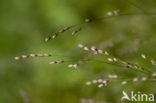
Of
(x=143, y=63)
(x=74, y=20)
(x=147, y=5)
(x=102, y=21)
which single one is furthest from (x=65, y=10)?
(x=143, y=63)

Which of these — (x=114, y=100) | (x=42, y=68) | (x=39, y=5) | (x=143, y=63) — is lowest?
(x=114, y=100)

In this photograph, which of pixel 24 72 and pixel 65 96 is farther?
pixel 24 72

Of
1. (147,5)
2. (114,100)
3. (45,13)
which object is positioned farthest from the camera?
(45,13)

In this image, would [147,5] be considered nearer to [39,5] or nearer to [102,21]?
[102,21]

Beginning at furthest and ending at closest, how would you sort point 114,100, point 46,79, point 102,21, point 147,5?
1. point 102,21
2. point 46,79
3. point 147,5
4. point 114,100

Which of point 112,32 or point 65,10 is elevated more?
point 65,10

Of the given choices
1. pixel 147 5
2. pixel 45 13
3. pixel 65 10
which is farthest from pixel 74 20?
pixel 147 5

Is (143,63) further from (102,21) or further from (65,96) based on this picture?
(102,21)
